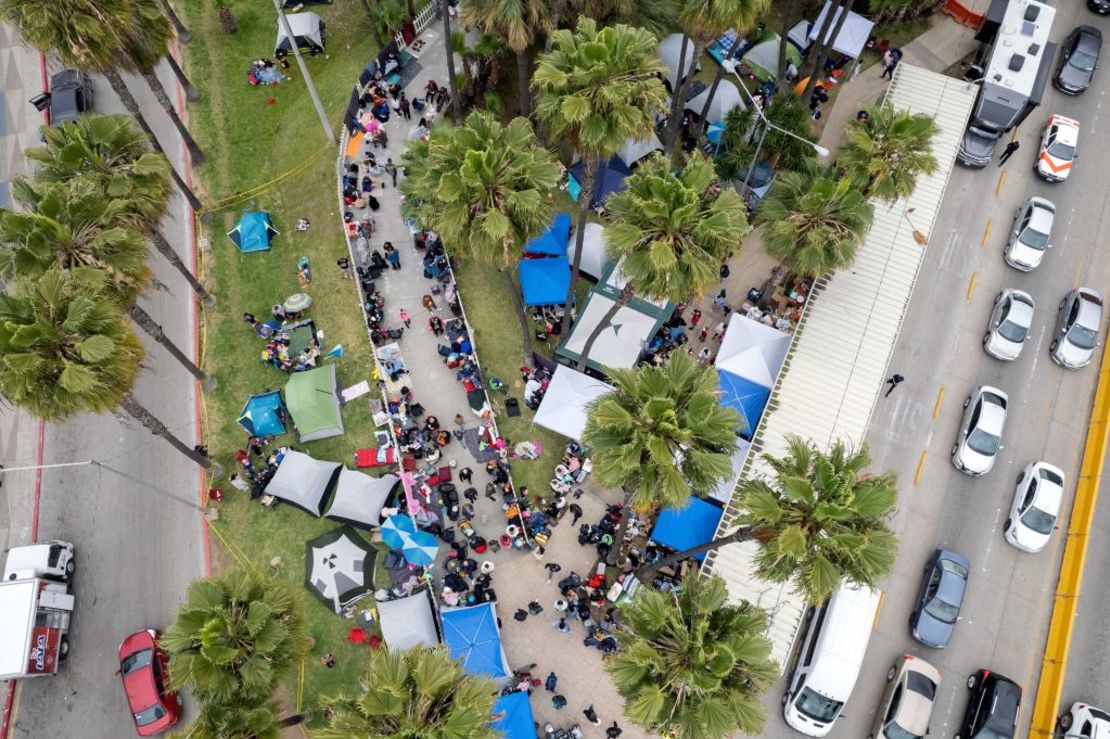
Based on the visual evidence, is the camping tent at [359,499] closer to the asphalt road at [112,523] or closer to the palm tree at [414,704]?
the asphalt road at [112,523]

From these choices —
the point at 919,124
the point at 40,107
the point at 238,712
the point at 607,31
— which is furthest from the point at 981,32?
the point at 40,107

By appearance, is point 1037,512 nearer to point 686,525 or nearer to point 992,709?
point 992,709

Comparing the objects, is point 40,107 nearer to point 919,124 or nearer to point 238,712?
point 238,712

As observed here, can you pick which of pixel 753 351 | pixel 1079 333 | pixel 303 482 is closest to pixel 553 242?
pixel 753 351

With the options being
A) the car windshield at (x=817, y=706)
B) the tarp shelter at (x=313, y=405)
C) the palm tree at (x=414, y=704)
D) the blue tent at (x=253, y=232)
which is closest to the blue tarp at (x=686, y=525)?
the car windshield at (x=817, y=706)

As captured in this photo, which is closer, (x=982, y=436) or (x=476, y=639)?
(x=476, y=639)

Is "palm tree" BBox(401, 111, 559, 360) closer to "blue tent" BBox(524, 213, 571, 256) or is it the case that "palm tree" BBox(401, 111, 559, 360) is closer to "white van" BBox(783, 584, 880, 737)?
"blue tent" BBox(524, 213, 571, 256)

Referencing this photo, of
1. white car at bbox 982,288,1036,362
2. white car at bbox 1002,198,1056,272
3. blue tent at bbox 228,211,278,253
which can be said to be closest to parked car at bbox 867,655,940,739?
white car at bbox 982,288,1036,362
